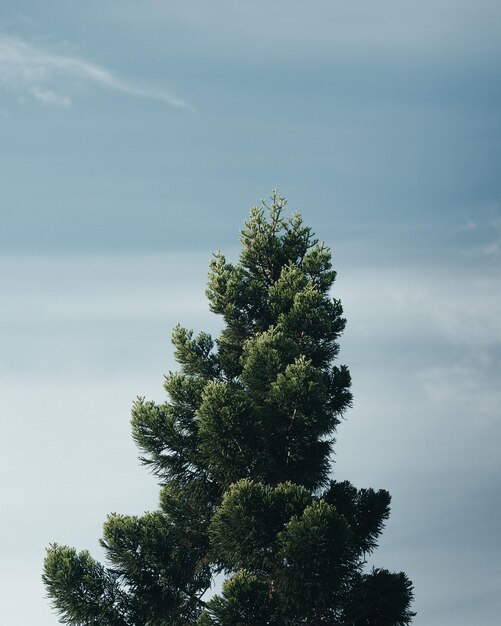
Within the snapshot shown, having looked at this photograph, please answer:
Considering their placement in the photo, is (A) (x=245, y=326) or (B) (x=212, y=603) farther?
(A) (x=245, y=326)

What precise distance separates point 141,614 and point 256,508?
405 cm

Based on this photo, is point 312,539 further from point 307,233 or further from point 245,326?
point 307,233

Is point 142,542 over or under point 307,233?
under

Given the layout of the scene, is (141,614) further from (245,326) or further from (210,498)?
(245,326)

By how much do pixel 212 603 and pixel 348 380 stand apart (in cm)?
733

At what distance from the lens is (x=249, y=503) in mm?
18938

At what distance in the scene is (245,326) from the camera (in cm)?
2361

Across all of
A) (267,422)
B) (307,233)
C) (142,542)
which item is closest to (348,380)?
(267,422)

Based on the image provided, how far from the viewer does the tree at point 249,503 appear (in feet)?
61.4

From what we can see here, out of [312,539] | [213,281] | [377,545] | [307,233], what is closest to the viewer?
[312,539]

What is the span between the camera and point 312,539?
18094mm

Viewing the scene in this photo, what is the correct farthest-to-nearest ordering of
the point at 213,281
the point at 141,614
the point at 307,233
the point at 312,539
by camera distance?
the point at 307,233
the point at 213,281
the point at 141,614
the point at 312,539

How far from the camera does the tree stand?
18.7 m

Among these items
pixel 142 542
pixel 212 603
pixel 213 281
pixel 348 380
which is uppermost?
pixel 213 281
